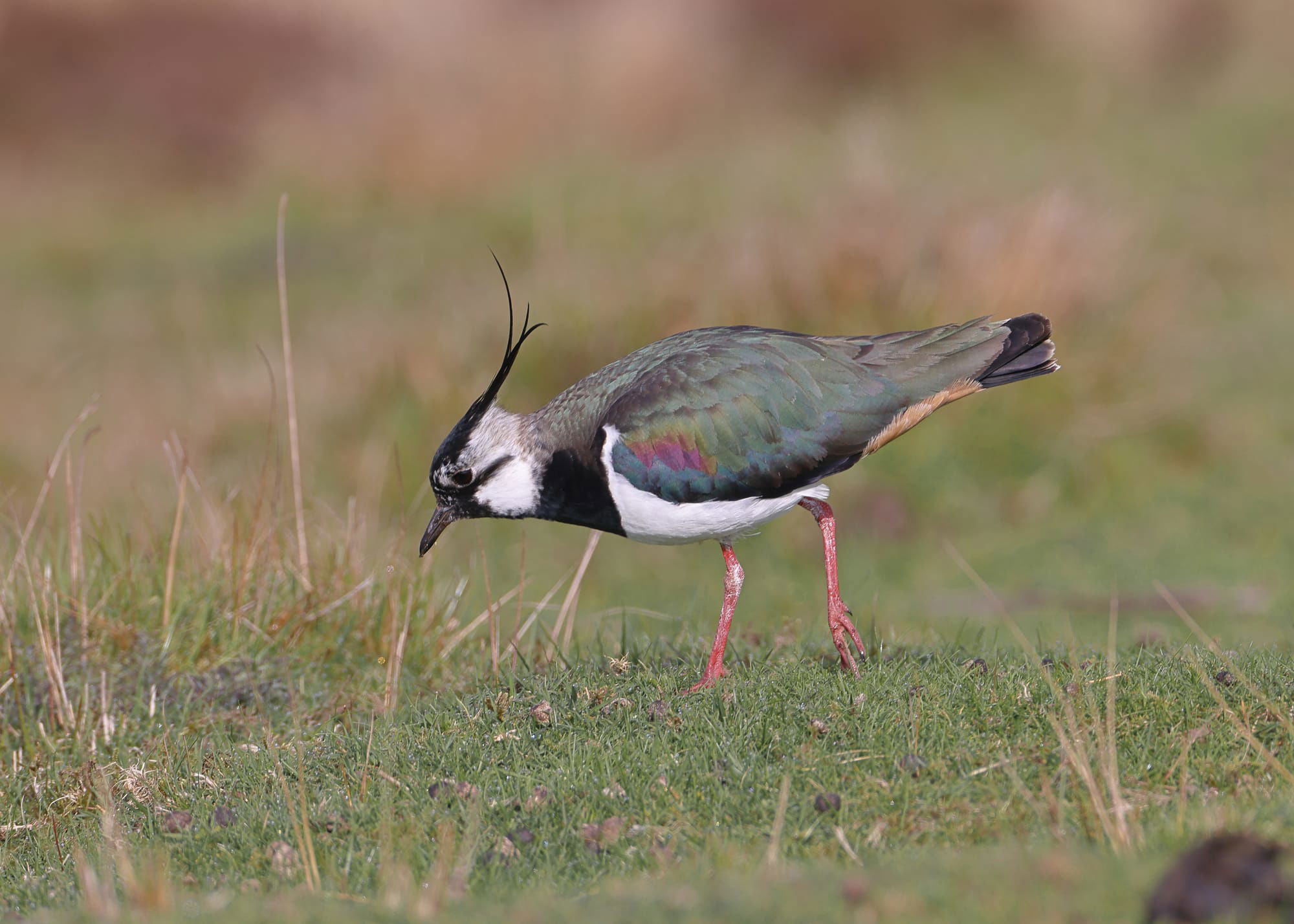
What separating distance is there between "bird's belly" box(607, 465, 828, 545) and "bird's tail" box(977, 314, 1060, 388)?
2.83 ft

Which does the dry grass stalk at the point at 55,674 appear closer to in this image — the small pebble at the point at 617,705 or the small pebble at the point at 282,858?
the small pebble at the point at 282,858

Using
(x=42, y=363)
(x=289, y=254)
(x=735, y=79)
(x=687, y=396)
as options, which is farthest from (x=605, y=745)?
(x=735, y=79)

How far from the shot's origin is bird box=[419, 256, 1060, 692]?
16.6ft

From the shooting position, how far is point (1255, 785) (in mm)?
3908

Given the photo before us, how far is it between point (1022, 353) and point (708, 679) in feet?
5.66

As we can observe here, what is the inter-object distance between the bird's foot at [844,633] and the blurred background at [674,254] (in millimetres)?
843

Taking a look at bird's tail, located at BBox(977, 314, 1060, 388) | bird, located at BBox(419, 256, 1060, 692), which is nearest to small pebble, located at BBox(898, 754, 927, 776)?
bird, located at BBox(419, 256, 1060, 692)

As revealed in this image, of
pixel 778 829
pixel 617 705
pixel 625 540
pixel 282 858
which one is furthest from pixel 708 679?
pixel 625 540

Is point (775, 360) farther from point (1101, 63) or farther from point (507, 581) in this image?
point (1101, 63)

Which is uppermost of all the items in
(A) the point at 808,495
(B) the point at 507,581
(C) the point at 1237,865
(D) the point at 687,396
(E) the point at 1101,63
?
(E) the point at 1101,63

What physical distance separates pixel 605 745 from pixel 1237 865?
2049 mm

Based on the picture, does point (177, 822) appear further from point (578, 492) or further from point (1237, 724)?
point (1237, 724)

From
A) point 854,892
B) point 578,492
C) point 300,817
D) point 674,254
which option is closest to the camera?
point 854,892

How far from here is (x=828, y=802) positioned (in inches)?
154
